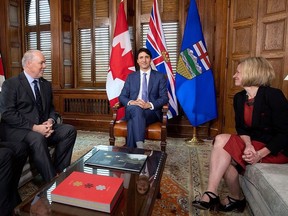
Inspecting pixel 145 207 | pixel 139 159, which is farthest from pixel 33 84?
pixel 145 207

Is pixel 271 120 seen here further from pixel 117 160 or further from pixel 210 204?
pixel 117 160

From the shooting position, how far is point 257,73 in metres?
1.63

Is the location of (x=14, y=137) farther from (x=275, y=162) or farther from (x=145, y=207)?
(x=275, y=162)

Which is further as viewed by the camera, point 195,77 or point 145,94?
point 195,77

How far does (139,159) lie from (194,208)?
582 mm

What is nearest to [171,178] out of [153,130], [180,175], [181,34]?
[180,175]

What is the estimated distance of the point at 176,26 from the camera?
365cm

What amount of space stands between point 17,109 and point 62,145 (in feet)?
1.57

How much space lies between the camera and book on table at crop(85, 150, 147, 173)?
54.9 inches

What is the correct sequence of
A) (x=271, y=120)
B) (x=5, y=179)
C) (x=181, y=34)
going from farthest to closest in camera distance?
(x=181, y=34)
(x=271, y=120)
(x=5, y=179)

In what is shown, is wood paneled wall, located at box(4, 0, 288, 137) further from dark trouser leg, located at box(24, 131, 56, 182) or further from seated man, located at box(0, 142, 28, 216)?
seated man, located at box(0, 142, 28, 216)

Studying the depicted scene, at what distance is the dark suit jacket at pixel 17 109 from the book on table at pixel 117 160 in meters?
0.73

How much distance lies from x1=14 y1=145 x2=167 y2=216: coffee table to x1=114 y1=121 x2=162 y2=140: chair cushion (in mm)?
882

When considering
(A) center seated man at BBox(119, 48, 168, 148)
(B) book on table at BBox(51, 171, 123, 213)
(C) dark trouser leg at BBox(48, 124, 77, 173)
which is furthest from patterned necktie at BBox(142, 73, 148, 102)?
(B) book on table at BBox(51, 171, 123, 213)
